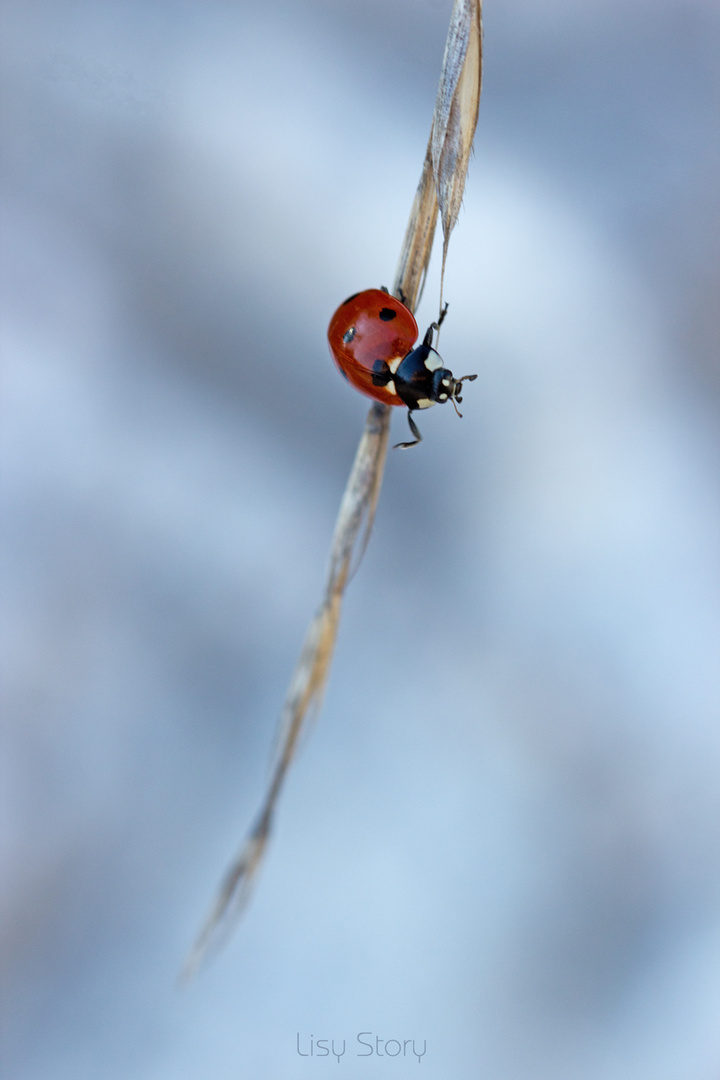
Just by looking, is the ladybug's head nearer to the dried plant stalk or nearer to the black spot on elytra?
the black spot on elytra

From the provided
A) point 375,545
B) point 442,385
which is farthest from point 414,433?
point 375,545

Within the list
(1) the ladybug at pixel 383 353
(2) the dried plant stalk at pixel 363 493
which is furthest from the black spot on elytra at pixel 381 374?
(2) the dried plant stalk at pixel 363 493

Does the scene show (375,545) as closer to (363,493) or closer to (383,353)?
(383,353)

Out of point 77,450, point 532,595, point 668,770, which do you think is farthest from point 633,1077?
point 77,450

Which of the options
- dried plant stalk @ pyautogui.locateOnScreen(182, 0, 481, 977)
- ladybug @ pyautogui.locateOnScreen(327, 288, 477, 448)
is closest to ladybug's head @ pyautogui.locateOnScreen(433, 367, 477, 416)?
ladybug @ pyautogui.locateOnScreen(327, 288, 477, 448)

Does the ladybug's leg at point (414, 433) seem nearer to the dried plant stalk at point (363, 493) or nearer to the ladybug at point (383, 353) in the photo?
the ladybug at point (383, 353)
